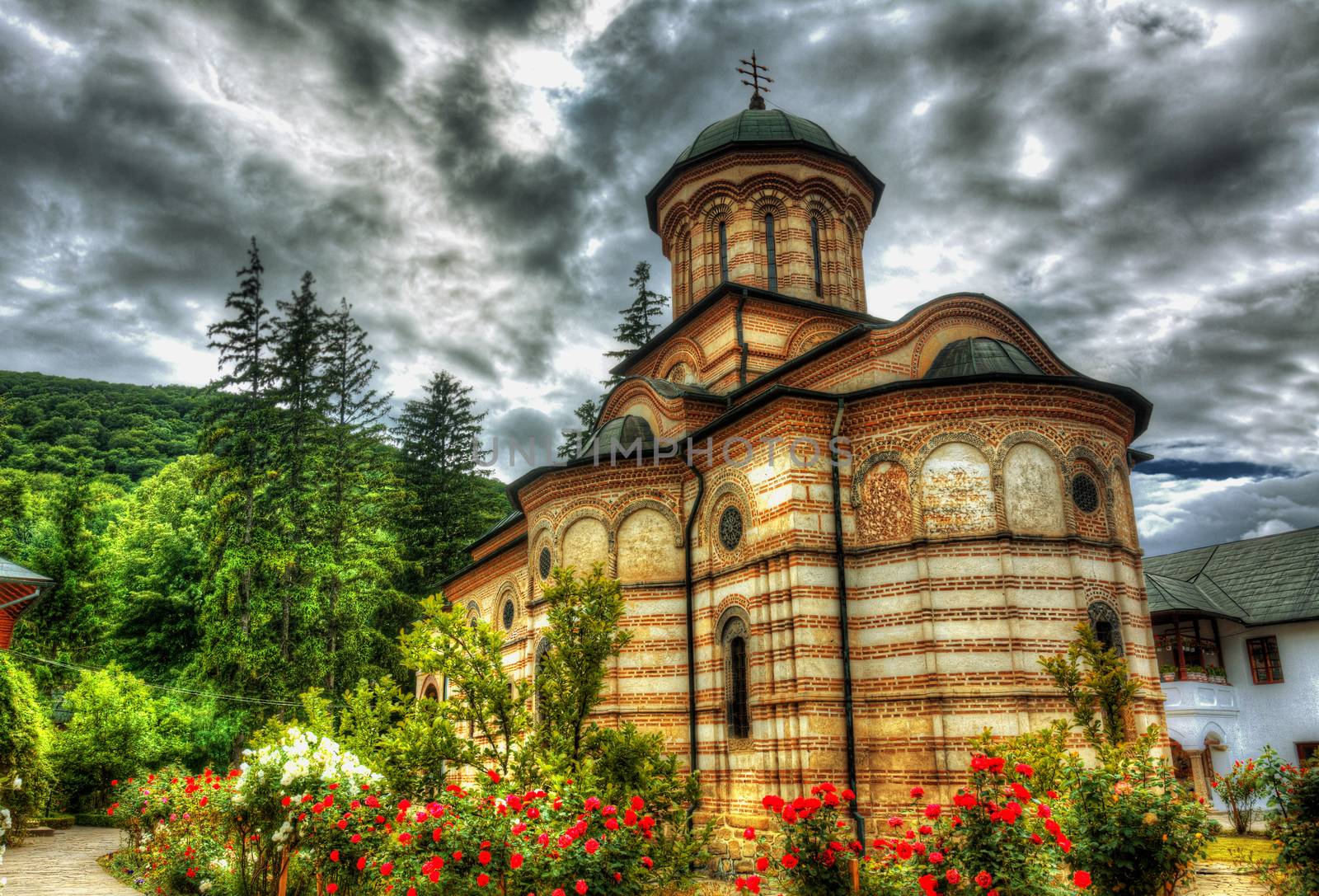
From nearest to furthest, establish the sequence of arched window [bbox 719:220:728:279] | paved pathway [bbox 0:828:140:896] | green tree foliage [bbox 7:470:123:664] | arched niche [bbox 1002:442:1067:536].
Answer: paved pathway [bbox 0:828:140:896] → arched niche [bbox 1002:442:1067:536] → arched window [bbox 719:220:728:279] → green tree foliage [bbox 7:470:123:664]

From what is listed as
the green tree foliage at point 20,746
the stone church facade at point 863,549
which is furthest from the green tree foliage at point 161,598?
the stone church facade at point 863,549

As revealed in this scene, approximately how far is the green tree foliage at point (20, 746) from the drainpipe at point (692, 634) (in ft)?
29.9

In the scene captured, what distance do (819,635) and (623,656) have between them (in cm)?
325

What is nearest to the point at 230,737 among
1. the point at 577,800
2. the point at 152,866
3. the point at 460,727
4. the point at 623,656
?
the point at 460,727

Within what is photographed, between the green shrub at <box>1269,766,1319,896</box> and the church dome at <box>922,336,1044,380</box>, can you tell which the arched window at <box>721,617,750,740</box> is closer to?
the church dome at <box>922,336,1044,380</box>

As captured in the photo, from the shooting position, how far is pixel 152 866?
968 centimetres

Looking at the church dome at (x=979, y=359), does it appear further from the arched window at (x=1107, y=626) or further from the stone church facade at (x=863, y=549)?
the arched window at (x=1107, y=626)

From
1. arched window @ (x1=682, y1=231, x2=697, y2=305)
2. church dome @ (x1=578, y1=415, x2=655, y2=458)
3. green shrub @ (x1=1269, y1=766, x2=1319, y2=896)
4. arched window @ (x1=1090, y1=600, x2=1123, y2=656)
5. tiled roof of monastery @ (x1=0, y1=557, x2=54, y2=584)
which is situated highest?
arched window @ (x1=682, y1=231, x2=697, y2=305)

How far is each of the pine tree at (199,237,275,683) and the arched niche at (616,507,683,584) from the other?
9.34 metres

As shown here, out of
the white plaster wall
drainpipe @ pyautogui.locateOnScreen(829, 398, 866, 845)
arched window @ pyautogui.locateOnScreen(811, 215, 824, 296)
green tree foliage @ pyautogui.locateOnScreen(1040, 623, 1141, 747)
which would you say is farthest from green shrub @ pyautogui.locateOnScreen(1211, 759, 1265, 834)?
arched window @ pyautogui.locateOnScreen(811, 215, 824, 296)

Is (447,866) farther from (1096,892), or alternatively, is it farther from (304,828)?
(1096,892)

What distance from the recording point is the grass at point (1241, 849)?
10305mm

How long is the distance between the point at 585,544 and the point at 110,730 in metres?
11.0

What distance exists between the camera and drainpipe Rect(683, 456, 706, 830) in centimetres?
1176
